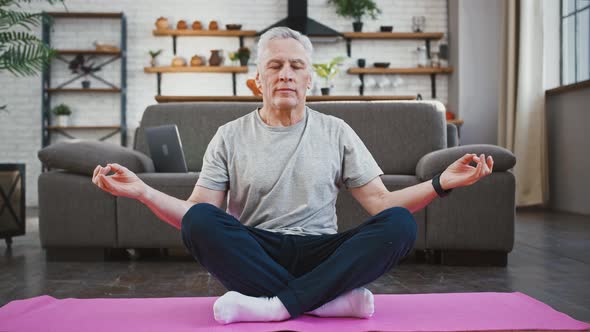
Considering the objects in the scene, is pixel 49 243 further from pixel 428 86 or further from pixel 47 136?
pixel 428 86

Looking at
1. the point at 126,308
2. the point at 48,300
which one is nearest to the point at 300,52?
the point at 126,308

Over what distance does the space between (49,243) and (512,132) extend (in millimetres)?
4441

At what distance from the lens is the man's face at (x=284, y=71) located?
1563 mm

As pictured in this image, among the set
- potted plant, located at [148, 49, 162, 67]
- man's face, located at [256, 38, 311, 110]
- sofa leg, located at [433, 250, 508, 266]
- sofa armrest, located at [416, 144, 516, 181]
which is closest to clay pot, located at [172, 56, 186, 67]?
potted plant, located at [148, 49, 162, 67]

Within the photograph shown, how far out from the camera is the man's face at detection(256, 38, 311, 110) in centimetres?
156

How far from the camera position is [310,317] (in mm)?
1495

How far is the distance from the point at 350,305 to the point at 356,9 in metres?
5.65

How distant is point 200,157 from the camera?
10.9 feet

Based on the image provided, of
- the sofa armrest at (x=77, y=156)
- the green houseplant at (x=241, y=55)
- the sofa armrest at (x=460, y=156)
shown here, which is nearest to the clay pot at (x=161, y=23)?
the green houseplant at (x=241, y=55)

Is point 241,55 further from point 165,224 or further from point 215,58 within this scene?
point 165,224

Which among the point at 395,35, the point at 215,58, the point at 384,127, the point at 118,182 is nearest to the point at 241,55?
the point at 215,58

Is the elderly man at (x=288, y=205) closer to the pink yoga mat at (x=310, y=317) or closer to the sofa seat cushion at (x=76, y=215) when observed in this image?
the pink yoga mat at (x=310, y=317)

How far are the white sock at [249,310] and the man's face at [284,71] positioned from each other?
20.0 inches

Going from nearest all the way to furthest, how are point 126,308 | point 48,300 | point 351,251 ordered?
point 351,251 → point 126,308 → point 48,300
